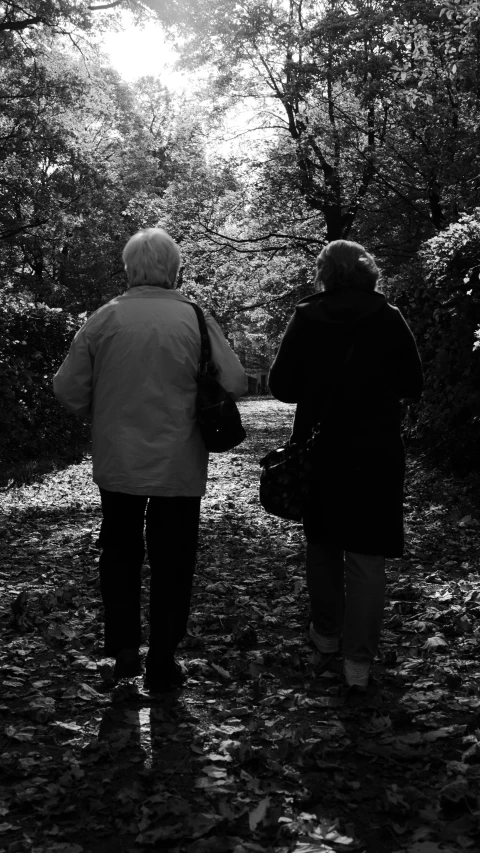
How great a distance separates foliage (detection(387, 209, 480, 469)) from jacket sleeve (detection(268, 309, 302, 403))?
4.93 metres

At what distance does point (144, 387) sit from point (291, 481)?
2.86ft

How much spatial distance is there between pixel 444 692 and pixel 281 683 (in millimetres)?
811

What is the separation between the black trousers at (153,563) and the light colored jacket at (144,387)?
137 millimetres

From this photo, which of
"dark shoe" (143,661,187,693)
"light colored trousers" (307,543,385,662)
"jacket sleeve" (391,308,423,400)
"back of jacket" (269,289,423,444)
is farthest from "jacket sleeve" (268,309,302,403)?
"dark shoe" (143,661,187,693)

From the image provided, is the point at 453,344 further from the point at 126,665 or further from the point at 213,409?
the point at 126,665

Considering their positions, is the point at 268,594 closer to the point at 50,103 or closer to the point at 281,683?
the point at 281,683

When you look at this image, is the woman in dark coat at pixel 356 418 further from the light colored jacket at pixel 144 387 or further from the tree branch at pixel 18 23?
the tree branch at pixel 18 23

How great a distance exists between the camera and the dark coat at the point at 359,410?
4195 mm

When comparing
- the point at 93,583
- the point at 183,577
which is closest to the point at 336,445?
the point at 183,577

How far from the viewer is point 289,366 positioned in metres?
4.43

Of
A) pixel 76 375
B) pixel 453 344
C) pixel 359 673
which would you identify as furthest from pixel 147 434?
pixel 453 344

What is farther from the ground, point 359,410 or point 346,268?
point 346,268

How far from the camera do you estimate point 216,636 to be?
5285 millimetres

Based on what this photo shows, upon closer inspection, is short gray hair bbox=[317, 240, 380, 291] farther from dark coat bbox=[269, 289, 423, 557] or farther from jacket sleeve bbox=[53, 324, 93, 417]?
jacket sleeve bbox=[53, 324, 93, 417]
